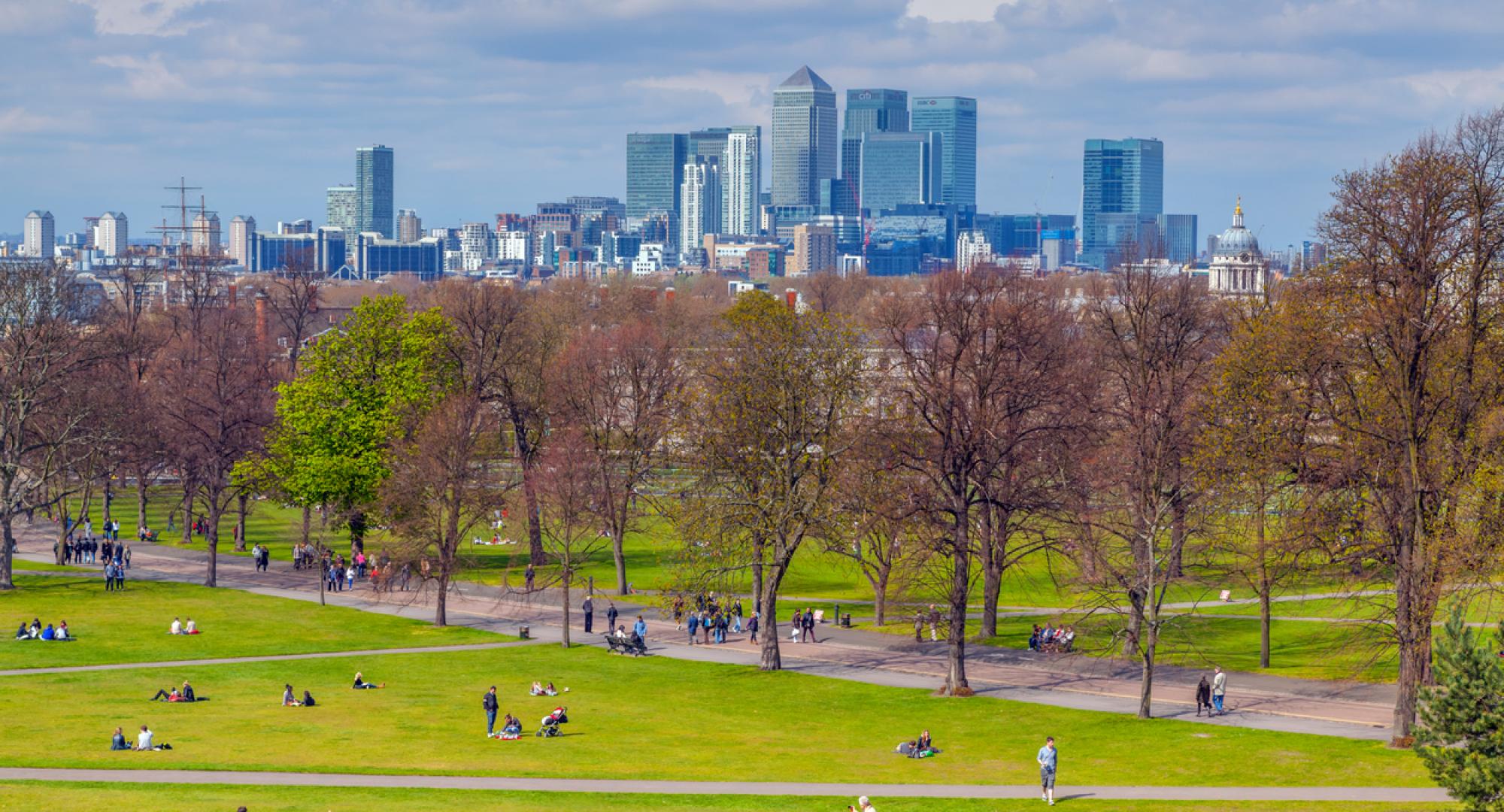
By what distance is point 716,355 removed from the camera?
62656 millimetres

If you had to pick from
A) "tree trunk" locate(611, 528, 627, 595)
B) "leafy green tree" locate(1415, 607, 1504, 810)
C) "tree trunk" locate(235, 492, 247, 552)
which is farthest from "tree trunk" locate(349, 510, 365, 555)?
"leafy green tree" locate(1415, 607, 1504, 810)

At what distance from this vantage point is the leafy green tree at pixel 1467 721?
3052 cm

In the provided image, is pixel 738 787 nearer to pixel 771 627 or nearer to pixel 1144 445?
pixel 771 627

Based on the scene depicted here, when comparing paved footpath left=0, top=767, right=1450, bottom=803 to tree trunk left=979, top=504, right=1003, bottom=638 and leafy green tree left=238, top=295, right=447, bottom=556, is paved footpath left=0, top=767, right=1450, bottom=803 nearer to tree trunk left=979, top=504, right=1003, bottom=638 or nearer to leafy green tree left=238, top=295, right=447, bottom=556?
tree trunk left=979, top=504, right=1003, bottom=638

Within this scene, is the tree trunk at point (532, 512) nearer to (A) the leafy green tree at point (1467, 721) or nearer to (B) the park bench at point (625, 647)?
(B) the park bench at point (625, 647)

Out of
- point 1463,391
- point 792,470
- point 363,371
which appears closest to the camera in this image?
point 1463,391

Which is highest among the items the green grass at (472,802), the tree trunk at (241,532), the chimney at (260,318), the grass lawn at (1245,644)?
the chimney at (260,318)

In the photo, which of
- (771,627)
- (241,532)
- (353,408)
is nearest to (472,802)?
(771,627)

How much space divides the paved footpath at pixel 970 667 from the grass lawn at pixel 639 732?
156cm

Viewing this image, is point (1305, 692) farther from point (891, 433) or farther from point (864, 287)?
point (864, 287)

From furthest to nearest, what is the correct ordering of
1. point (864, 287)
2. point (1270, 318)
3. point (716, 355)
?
point (864, 287), point (716, 355), point (1270, 318)

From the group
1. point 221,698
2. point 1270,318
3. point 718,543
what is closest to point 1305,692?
point 1270,318

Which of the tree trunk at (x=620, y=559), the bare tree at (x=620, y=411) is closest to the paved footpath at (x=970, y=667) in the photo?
the tree trunk at (x=620, y=559)

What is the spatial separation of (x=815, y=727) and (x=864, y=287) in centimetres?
13237
